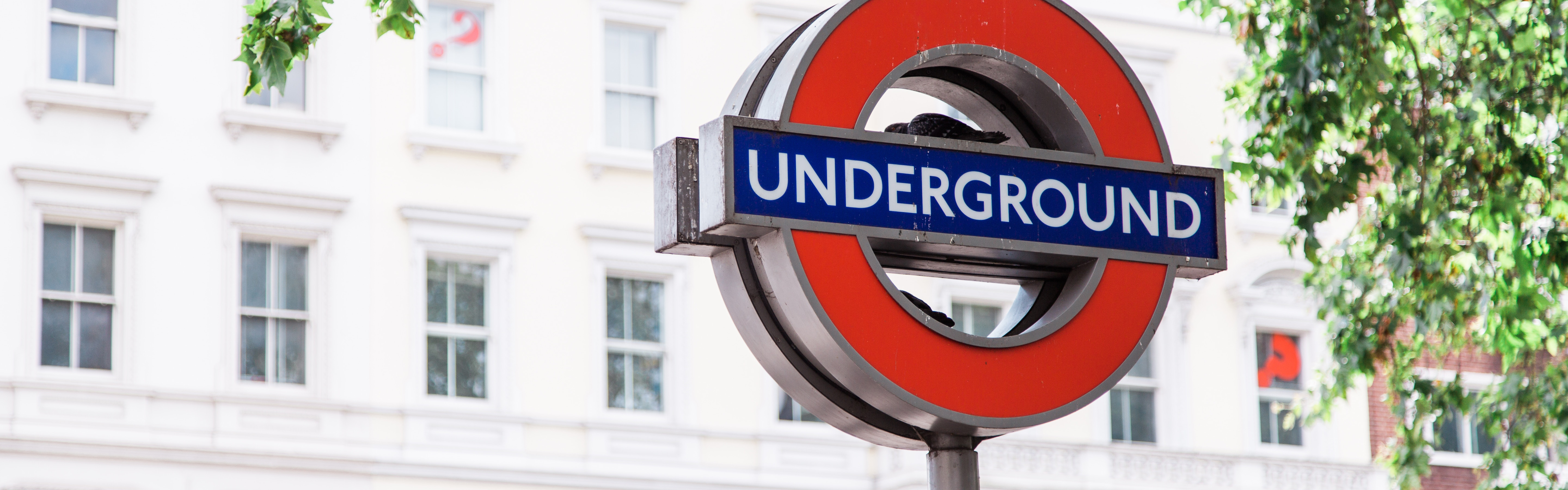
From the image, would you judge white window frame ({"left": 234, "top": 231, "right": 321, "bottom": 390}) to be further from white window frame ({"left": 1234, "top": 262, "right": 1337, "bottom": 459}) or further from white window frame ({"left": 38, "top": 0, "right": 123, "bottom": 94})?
white window frame ({"left": 1234, "top": 262, "right": 1337, "bottom": 459})

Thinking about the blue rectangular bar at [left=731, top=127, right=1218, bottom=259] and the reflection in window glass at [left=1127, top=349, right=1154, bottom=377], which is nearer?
the blue rectangular bar at [left=731, top=127, right=1218, bottom=259]

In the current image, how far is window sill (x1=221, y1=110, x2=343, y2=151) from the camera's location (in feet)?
52.9

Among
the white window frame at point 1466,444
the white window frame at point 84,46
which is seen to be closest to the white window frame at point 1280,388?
the white window frame at point 1466,444

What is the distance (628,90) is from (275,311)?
13.3 feet

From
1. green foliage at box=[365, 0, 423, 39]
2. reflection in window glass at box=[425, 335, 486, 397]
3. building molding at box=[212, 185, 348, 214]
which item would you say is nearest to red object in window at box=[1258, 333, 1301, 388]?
reflection in window glass at box=[425, 335, 486, 397]

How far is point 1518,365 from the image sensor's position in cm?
1121

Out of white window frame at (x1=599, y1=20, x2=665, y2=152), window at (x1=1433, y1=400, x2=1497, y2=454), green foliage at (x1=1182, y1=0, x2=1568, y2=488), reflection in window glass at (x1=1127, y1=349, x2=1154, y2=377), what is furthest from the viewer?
window at (x1=1433, y1=400, x2=1497, y2=454)

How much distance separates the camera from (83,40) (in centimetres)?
1580

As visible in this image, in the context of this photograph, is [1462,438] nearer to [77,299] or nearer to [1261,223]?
[1261,223]

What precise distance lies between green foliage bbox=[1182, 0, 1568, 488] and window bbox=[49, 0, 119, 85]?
10.5 metres

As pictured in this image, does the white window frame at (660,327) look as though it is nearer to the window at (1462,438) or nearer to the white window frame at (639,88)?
the white window frame at (639,88)

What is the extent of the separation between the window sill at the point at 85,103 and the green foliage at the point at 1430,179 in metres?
10.1

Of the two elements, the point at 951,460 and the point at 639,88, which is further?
the point at 639,88

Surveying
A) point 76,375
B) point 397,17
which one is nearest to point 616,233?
point 76,375
